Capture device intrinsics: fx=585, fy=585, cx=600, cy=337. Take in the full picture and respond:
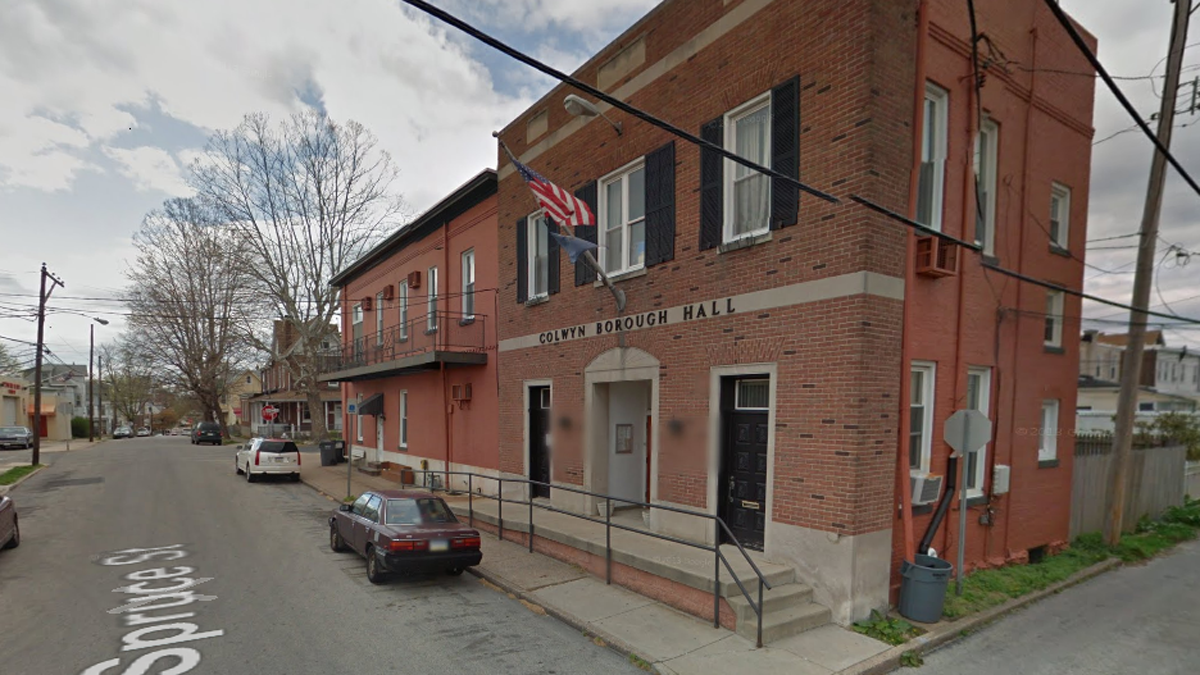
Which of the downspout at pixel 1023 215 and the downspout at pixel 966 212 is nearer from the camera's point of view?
the downspout at pixel 966 212

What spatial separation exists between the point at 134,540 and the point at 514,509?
736 centimetres

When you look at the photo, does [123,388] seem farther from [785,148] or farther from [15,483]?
[785,148]

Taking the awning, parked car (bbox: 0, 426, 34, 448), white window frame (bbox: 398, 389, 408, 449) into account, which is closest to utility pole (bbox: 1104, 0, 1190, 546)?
white window frame (bbox: 398, 389, 408, 449)

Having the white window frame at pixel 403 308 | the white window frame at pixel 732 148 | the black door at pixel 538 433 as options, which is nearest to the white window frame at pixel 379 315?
the white window frame at pixel 403 308

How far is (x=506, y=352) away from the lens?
1366 centimetres

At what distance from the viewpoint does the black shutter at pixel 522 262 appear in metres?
13.0

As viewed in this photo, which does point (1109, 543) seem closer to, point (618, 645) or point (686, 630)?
point (686, 630)

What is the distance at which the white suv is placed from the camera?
66.8 feet

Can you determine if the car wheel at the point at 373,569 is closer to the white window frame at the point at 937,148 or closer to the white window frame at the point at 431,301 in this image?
the white window frame at the point at 937,148

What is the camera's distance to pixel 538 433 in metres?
12.8

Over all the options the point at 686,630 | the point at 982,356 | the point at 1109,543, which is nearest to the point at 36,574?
the point at 686,630

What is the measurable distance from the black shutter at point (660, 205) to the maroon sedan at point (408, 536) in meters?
5.15

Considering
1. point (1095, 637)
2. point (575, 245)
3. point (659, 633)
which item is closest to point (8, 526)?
point (575, 245)

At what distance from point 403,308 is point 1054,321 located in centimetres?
1777
